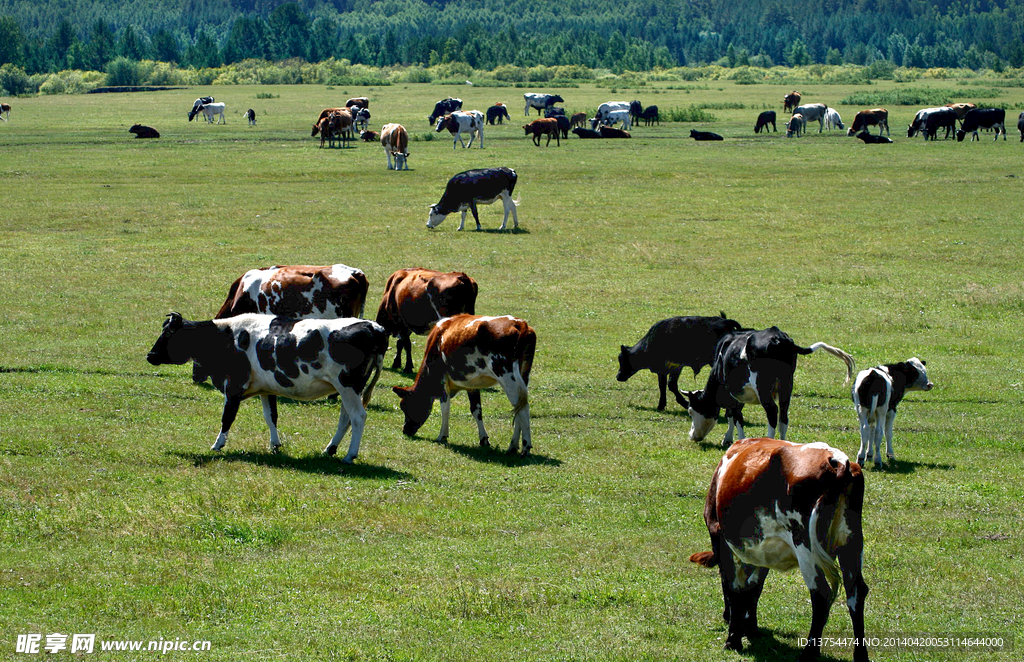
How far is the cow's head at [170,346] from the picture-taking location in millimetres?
15430

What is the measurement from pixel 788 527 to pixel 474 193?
2968 centimetres

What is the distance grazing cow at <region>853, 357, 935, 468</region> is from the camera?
15.2 metres

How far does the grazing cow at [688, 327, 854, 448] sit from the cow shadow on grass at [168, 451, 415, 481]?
4.39 metres

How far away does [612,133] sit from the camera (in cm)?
6850

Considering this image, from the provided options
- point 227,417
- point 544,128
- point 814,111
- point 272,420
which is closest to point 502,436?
point 272,420

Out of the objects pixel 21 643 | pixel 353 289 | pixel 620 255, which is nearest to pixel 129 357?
pixel 353 289

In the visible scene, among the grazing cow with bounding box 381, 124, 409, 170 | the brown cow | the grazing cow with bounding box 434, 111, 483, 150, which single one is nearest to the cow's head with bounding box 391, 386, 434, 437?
the grazing cow with bounding box 381, 124, 409, 170

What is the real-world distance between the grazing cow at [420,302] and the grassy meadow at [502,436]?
1889mm

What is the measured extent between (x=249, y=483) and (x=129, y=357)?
878cm

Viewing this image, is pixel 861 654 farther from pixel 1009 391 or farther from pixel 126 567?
pixel 1009 391

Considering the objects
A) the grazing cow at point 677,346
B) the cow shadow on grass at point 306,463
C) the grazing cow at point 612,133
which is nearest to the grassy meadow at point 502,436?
the cow shadow on grass at point 306,463

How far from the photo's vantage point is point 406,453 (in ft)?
50.8

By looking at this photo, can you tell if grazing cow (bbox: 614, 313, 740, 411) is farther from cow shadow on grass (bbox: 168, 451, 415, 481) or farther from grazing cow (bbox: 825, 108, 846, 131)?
grazing cow (bbox: 825, 108, 846, 131)

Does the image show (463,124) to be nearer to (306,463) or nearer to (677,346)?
(677,346)
